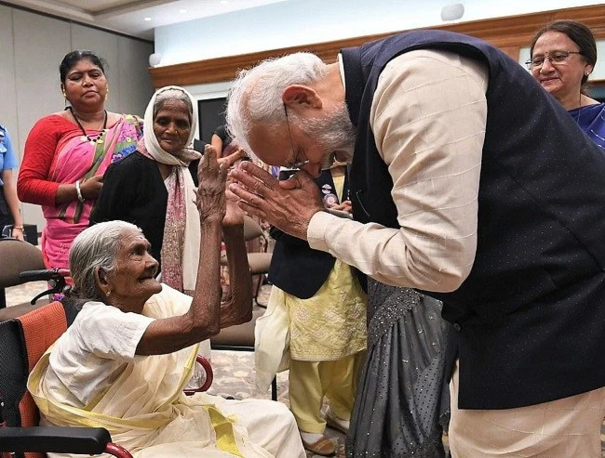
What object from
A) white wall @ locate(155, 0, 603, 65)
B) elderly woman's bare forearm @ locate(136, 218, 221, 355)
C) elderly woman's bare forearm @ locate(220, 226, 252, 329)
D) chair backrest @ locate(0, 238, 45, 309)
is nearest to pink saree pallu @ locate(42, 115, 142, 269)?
chair backrest @ locate(0, 238, 45, 309)

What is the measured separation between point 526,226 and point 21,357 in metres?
1.21

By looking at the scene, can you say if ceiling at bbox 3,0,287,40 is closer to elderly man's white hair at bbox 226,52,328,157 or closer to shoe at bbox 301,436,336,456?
shoe at bbox 301,436,336,456

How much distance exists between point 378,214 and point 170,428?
0.90 m

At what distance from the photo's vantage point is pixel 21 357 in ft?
4.37

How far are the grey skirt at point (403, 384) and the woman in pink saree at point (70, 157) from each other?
1.27m

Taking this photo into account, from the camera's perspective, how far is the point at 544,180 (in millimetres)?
836

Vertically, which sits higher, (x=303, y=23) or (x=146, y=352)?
(x=303, y=23)

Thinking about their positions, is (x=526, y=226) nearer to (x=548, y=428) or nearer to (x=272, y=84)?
(x=548, y=428)

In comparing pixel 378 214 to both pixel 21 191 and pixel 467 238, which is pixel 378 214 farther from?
pixel 21 191

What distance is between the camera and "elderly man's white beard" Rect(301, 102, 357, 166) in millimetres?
906

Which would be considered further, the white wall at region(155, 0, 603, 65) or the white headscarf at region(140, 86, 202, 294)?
the white wall at region(155, 0, 603, 65)

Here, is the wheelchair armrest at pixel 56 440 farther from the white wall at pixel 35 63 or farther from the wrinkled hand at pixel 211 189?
the white wall at pixel 35 63

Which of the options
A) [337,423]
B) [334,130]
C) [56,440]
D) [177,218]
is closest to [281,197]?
[334,130]

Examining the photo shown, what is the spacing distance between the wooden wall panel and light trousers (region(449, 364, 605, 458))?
9.66ft
